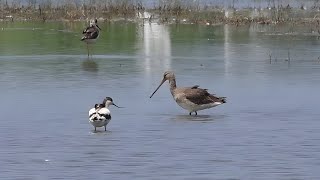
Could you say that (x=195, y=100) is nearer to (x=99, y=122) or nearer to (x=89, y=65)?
(x=99, y=122)

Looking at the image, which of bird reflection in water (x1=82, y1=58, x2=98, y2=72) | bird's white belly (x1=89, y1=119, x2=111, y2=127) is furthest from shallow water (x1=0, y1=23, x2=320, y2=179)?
bird's white belly (x1=89, y1=119, x2=111, y2=127)

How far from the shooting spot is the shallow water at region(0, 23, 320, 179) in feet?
39.4

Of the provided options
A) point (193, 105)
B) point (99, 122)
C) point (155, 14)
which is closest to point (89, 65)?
point (193, 105)

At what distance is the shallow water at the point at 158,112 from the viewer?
12.0m

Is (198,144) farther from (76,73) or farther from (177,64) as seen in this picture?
(177,64)

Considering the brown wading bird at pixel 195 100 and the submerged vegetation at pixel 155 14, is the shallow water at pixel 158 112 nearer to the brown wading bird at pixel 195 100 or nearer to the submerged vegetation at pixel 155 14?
the brown wading bird at pixel 195 100

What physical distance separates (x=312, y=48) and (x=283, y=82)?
882cm

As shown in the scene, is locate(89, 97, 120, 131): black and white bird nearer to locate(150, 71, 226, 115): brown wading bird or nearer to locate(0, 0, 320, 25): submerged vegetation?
locate(150, 71, 226, 115): brown wading bird

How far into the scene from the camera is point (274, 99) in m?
18.3

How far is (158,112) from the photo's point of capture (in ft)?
55.1

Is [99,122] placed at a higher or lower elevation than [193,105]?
higher

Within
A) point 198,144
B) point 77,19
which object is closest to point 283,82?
point 198,144

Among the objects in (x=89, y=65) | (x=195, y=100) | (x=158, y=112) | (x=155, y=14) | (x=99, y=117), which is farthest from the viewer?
(x=155, y=14)

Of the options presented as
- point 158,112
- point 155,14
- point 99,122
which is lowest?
point 155,14
